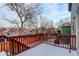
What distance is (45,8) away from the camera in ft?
6.91

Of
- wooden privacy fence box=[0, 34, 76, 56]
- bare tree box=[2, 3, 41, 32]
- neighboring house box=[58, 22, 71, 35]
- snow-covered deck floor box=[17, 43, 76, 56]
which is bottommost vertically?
snow-covered deck floor box=[17, 43, 76, 56]

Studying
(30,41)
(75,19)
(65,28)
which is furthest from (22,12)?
(75,19)

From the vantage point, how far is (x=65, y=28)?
205 cm

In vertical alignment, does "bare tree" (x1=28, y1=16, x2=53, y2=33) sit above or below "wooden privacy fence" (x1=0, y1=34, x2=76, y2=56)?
above

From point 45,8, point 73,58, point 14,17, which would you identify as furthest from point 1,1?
point 73,58

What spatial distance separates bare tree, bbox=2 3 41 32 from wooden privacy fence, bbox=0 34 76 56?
0.17 metres

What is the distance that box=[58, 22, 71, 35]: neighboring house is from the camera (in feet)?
6.74

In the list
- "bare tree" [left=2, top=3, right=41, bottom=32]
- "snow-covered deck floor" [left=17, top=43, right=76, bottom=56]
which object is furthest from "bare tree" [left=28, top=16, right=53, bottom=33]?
"snow-covered deck floor" [left=17, top=43, right=76, bottom=56]

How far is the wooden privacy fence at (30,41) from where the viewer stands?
2.08 m

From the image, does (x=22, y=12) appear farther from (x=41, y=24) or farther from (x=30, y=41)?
(x=30, y=41)

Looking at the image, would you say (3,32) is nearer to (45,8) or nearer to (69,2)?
(45,8)

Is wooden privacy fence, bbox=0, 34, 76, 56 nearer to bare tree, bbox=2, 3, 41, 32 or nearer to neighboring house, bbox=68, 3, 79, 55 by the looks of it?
neighboring house, bbox=68, 3, 79, 55

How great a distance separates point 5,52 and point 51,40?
25.8 inches

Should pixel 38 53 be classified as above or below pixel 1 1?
below
